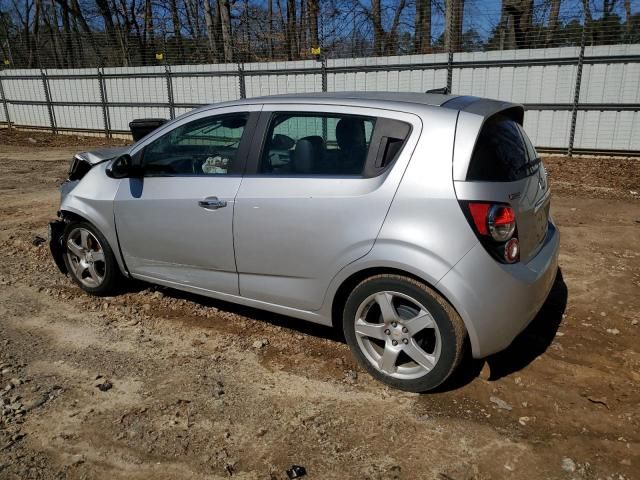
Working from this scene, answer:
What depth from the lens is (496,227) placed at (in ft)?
8.86

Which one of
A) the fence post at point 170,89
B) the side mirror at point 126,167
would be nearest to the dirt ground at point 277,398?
the side mirror at point 126,167

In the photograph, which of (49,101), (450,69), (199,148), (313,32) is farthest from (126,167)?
(49,101)

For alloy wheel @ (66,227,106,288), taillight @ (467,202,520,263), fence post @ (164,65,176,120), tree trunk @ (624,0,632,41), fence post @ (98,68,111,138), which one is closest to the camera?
taillight @ (467,202,520,263)

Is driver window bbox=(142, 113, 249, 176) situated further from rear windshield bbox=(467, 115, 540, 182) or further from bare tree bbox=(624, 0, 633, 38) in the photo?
bare tree bbox=(624, 0, 633, 38)

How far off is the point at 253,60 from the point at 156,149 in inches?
520

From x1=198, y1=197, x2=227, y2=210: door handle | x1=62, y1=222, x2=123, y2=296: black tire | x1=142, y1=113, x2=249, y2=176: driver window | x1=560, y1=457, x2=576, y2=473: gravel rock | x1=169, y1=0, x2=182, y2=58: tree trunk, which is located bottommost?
x1=560, y1=457, x2=576, y2=473: gravel rock

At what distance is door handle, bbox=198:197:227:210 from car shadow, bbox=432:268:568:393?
1779 mm

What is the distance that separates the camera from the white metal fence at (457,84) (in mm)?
10836

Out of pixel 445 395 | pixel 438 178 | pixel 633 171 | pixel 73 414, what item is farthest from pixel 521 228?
pixel 633 171

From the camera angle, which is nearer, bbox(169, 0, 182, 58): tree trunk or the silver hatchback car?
the silver hatchback car

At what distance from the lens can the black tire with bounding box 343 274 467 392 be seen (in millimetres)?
2785

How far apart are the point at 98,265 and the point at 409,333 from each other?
283 centimetres

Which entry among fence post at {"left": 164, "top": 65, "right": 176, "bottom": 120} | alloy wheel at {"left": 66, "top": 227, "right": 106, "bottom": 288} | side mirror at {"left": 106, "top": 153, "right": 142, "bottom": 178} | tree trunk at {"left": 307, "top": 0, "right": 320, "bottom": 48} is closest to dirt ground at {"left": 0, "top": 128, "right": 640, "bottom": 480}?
alloy wheel at {"left": 66, "top": 227, "right": 106, "bottom": 288}

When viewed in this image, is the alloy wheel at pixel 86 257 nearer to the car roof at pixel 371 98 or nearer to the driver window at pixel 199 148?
the driver window at pixel 199 148
